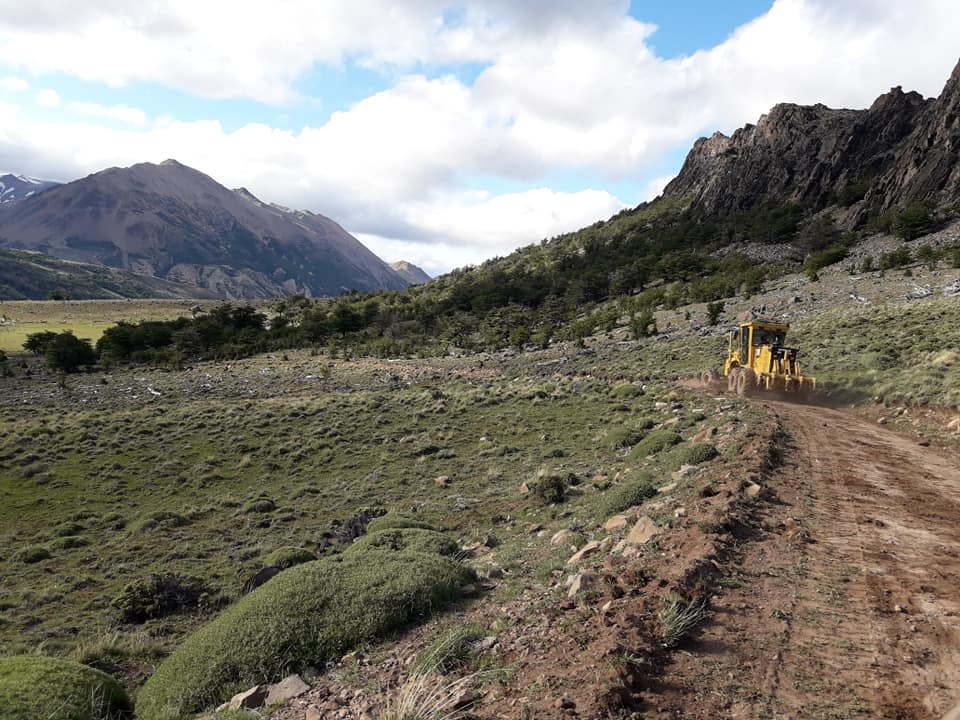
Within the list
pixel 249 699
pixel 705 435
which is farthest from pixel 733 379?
pixel 249 699

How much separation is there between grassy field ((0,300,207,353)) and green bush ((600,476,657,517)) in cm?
8996

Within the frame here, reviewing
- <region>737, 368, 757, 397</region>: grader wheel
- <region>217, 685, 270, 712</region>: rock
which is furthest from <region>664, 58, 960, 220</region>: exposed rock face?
<region>217, 685, 270, 712</region>: rock

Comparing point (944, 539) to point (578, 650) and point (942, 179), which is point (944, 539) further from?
point (942, 179)

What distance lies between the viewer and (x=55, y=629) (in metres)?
10.2

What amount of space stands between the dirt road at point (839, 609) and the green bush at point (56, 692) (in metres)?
5.70

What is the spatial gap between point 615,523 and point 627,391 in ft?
57.3

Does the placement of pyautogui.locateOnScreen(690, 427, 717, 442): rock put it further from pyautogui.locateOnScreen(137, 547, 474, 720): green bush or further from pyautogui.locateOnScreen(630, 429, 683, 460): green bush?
pyautogui.locateOnScreen(137, 547, 474, 720): green bush

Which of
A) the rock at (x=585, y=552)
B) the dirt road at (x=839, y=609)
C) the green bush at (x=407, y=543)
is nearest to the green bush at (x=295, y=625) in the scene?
the green bush at (x=407, y=543)

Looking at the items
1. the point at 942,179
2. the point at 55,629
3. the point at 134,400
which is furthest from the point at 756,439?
the point at 942,179

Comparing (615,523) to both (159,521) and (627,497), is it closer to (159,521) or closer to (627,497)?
(627,497)

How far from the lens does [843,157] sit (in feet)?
328

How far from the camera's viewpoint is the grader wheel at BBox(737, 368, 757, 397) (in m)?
22.6

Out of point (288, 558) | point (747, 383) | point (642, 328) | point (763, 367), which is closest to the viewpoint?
point (288, 558)

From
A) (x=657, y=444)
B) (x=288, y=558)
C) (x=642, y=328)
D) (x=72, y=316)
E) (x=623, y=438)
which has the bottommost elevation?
(x=288, y=558)
